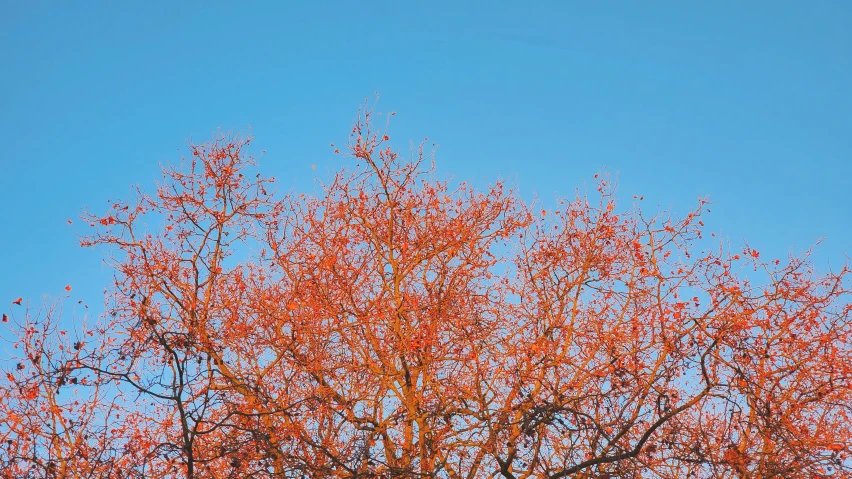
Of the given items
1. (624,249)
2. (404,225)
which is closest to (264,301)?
(404,225)

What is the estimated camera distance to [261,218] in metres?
14.3

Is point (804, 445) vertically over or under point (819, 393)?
under

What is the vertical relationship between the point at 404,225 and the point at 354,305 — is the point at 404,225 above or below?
above

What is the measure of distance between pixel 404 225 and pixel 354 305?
2262 mm

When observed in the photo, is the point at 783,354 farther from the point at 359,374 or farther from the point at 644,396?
the point at 359,374

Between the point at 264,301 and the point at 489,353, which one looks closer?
the point at 489,353

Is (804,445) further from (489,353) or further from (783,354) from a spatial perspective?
(489,353)

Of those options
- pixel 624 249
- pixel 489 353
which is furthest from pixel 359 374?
pixel 624 249

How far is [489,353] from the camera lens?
12.6 m

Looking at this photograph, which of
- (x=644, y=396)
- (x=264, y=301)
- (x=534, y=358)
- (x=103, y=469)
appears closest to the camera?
(x=103, y=469)

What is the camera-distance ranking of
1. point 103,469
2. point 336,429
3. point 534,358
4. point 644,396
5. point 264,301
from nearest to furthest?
point 103,469, point 644,396, point 336,429, point 534,358, point 264,301

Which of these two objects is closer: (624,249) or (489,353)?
(489,353)

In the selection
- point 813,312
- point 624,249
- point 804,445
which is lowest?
point 804,445

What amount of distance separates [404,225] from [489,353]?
Result: 3.51 metres
